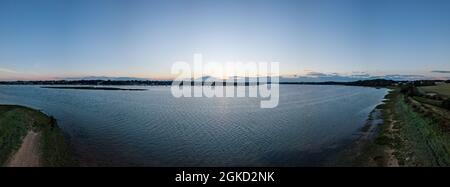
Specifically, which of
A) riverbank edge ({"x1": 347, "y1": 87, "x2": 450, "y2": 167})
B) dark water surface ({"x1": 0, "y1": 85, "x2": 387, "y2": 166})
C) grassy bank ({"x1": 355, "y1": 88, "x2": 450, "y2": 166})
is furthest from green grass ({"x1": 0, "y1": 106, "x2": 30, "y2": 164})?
grassy bank ({"x1": 355, "y1": 88, "x2": 450, "y2": 166})

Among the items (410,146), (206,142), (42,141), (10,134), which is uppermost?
(10,134)

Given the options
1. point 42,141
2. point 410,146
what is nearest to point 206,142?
point 42,141

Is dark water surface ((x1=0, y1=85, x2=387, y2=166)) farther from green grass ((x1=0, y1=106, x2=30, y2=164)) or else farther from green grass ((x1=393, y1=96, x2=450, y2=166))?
green grass ((x1=393, y1=96, x2=450, y2=166))

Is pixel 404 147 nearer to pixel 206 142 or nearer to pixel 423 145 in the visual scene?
pixel 423 145

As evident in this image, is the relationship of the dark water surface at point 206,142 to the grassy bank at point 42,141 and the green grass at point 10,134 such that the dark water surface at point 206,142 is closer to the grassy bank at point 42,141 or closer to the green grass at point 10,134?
the grassy bank at point 42,141

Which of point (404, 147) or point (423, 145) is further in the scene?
point (423, 145)

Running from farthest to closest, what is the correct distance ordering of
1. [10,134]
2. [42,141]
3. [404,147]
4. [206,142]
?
[206,142] < [10,134] < [42,141] < [404,147]

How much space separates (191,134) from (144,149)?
6169 millimetres

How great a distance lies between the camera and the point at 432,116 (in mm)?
29812

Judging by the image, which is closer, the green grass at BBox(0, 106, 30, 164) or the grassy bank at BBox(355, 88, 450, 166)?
the grassy bank at BBox(355, 88, 450, 166)

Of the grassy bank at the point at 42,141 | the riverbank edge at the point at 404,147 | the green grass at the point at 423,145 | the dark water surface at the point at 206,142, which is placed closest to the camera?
the green grass at the point at 423,145

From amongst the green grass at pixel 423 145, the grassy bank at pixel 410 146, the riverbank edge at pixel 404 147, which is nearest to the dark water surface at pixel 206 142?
the riverbank edge at pixel 404 147

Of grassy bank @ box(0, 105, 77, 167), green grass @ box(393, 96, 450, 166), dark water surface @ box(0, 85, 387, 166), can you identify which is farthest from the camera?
dark water surface @ box(0, 85, 387, 166)
